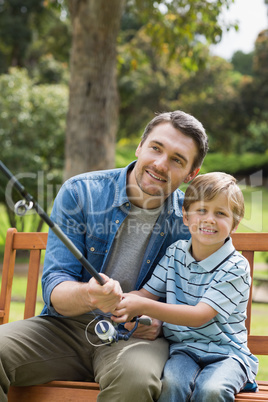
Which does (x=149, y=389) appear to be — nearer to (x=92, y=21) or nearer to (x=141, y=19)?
(x=92, y=21)

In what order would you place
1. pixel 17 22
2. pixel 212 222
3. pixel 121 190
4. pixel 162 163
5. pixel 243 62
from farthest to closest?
pixel 243 62, pixel 17 22, pixel 121 190, pixel 162 163, pixel 212 222

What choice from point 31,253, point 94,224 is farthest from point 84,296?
point 31,253

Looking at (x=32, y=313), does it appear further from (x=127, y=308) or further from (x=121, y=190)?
(x=127, y=308)

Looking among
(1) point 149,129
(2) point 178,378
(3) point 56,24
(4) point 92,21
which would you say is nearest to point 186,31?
(4) point 92,21

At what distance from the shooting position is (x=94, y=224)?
2.82 metres

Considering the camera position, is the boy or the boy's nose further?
the boy's nose

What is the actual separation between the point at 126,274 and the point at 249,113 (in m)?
23.5

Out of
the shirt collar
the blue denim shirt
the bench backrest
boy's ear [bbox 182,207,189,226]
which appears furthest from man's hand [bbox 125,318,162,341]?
the bench backrest

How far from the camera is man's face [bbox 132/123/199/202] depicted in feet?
9.09

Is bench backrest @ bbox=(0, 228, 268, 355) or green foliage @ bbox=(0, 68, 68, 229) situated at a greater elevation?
green foliage @ bbox=(0, 68, 68, 229)

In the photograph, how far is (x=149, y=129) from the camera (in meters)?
2.96

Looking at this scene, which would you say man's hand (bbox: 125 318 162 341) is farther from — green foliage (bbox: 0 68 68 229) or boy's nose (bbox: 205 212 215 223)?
green foliage (bbox: 0 68 68 229)

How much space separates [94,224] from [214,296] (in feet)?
2.40

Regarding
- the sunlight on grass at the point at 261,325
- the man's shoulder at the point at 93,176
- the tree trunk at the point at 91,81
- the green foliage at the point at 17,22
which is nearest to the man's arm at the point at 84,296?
the man's shoulder at the point at 93,176
